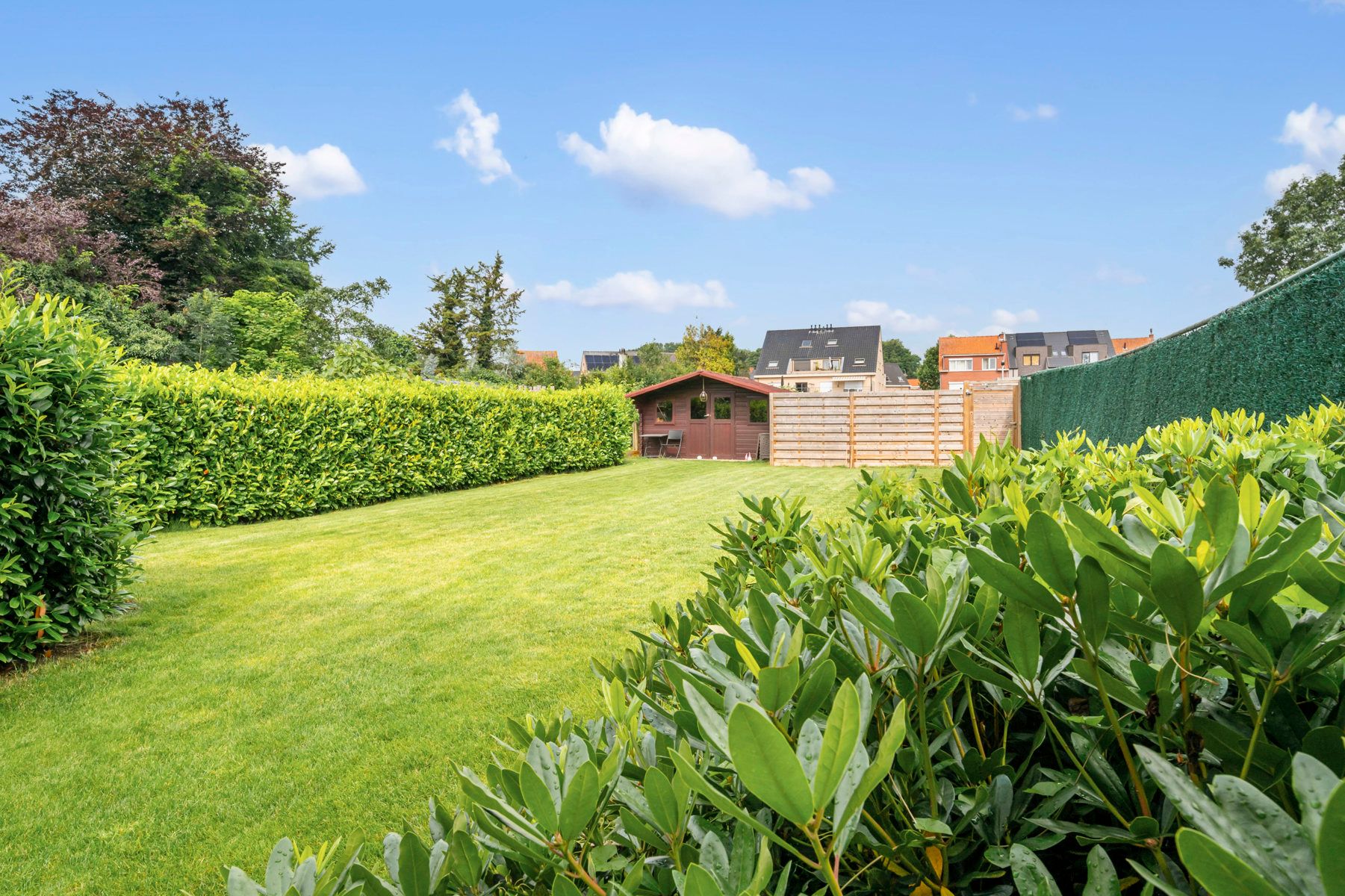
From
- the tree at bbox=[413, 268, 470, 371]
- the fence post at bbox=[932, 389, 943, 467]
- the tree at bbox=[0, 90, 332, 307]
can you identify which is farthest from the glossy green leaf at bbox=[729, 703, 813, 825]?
the tree at bbox=[413, 268, 470, 371]

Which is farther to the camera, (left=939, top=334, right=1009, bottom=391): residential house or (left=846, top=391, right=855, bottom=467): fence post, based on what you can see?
(left=939, top=334, right=1009, bottom=391): residential house

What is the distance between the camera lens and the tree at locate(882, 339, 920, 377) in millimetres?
98312

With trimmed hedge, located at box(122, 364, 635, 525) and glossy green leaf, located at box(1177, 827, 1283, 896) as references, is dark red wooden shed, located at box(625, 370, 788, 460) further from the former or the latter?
glossy green leaf, located at box(1177, 827, 1283, 896)

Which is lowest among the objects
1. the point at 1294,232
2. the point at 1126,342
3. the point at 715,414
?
the point at 715,414

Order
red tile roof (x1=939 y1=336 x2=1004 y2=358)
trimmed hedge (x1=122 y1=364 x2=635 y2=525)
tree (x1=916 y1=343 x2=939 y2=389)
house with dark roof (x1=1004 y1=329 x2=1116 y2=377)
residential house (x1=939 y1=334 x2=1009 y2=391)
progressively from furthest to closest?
1. tree (x1=916 y1=343 x2=939 y2=389)
2. red tile roof (x1=939 y1=336 x2=1004 y2=358)
3. residential house (x1=939 y1=334 x2=1009 y2=391)
4. house with dark roof (x1=1004 y1=329 x2=1116 y2=377)
5. trimmed hedge (x1=122 y1=364 x2=635 y2=525)

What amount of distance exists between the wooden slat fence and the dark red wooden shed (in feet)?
16.3

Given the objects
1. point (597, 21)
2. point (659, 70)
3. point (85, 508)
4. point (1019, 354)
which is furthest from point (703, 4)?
point (1019, 354)

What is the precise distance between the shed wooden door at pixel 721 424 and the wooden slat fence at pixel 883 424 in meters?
5.49

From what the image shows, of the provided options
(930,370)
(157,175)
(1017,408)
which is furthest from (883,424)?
(930,370)

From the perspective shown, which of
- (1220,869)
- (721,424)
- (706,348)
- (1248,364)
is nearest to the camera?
(1220,869)

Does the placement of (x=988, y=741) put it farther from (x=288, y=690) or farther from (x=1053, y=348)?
(x=1053, y=348)

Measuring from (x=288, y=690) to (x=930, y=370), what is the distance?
9434cm

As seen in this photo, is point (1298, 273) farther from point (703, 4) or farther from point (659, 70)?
point (659, 70)

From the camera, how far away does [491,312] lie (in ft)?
124
